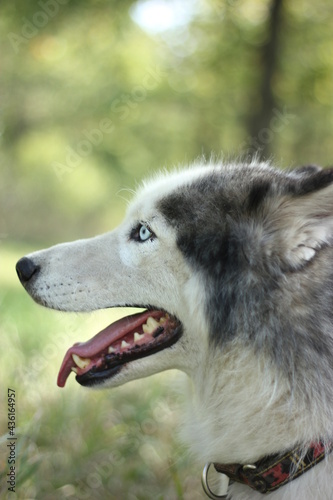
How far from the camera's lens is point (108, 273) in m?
2.43

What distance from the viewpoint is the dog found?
6.80ft

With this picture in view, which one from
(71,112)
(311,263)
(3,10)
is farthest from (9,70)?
(311,263)

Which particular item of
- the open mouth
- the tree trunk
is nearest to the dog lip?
the open mouth

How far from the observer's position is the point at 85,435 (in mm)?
3479

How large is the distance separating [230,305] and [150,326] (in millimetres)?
390

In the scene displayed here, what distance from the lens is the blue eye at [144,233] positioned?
242 cm

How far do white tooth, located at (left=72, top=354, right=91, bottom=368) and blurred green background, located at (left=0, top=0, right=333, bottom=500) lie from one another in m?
0.45

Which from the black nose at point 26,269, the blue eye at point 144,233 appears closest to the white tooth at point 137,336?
the blue eye at point 144,233

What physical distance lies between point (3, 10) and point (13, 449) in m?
7.38

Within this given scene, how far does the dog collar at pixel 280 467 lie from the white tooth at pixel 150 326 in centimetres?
64
